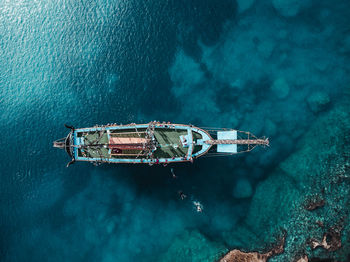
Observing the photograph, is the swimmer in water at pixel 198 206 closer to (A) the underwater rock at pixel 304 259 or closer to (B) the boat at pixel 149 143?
(B) the boat at pixel 149 143

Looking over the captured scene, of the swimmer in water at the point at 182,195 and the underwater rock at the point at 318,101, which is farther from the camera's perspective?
the swimmer in water at the point at 182,195

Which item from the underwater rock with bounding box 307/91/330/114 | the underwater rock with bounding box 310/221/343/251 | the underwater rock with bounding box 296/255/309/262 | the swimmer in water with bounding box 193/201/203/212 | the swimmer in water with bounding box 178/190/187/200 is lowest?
the underwater rock with bounding box 296/255/309/262

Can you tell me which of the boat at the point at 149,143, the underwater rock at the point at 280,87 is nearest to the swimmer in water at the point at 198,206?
the boat at the point at 149,143

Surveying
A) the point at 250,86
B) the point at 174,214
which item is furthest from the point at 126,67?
the point at 174,214

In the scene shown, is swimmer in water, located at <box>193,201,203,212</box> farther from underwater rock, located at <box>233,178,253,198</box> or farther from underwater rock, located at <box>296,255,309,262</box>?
underwater rock, located at <box>296,255,309,262</box>

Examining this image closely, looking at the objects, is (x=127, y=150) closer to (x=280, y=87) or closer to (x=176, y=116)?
(x=176, y=116)

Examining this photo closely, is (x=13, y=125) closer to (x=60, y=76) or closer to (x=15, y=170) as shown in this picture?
(x=15, y=170)

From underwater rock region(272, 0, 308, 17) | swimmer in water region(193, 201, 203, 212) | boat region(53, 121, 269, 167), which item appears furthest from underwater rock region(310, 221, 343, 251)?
underwater rock region(272, 0, 308, 17)
